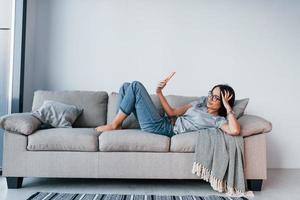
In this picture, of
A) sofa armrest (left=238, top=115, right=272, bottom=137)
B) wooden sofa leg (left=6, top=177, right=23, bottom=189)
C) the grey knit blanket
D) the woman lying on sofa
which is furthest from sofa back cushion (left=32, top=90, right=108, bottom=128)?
sofa armrest (left=238, top=115, right=272, bottom=137)

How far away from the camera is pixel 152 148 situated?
8.00ft

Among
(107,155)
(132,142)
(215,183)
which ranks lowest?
(215,183)

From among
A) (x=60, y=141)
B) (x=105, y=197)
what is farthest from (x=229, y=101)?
(x=60, y=141)

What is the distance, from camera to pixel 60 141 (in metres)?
2.40

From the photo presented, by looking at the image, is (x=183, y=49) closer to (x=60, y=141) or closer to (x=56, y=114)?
(x=56, y=114)

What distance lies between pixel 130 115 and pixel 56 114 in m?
0.70

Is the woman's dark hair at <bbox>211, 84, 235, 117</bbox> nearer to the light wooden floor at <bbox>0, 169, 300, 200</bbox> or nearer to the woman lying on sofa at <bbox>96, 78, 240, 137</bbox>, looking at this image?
the woman lying on sofa at <bbox>96, 78, 240, 137</bbox>

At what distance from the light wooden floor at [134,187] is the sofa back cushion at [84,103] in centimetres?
59

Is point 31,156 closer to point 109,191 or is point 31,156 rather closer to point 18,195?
point 18,195

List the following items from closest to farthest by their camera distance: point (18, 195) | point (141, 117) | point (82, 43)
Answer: point (18, 195)
point (141, 117)
point (82, 43)

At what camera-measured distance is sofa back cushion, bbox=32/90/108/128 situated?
3012 mm

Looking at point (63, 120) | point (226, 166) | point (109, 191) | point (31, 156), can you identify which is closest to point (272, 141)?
point (226, 166)

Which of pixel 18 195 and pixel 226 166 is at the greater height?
pixel 226 166

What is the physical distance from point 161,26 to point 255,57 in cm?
114
